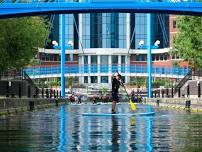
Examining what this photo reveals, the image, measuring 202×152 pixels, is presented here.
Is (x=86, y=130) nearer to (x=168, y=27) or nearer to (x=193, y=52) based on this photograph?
(x=193, y=52)

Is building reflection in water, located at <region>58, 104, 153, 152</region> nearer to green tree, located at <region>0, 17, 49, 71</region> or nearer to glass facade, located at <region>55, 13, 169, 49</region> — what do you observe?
green tree, located at <region>0, 17, 49, 71</region>

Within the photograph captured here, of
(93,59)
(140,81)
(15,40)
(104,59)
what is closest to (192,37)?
(15,40)

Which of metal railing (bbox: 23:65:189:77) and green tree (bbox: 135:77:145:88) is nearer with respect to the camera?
metal railing (bbox: 23:65:189:77)

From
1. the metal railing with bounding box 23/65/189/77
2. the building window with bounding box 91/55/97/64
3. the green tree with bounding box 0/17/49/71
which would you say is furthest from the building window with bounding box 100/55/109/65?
the green tree with bounding box 0/17/49/71

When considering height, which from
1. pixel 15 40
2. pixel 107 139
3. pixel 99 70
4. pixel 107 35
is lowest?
pixel 107 139

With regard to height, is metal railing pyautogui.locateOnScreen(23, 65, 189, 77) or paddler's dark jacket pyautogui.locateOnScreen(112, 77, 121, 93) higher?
metal railing pyautogui.locateOnScreen(23, 65, 189, 77)

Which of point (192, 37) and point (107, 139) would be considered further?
point (192, 37)

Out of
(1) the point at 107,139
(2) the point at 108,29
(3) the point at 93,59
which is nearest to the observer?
(1) the point at 107,139

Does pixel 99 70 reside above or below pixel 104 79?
above

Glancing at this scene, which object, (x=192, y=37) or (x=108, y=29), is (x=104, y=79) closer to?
(x=108, y=29)

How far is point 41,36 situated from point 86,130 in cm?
3269

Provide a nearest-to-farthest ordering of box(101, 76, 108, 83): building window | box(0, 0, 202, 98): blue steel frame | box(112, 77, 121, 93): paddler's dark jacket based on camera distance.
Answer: box(112, 77, 121, 93): paddler's dark jacket → box(0, 0, 202, 98): blue steel frame → box(101, 76, 108, 83): building window

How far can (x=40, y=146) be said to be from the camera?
1499 centimetres

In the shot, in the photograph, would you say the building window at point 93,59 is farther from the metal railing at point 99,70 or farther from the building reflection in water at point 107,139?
the building reflection in water at point 107,139
